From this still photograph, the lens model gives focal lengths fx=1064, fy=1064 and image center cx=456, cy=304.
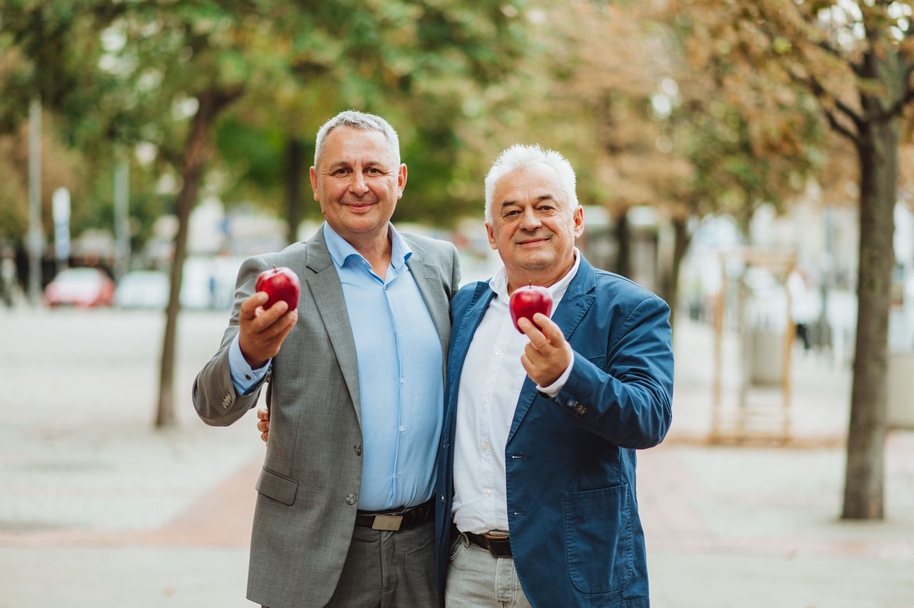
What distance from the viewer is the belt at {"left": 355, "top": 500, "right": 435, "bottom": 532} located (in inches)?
121

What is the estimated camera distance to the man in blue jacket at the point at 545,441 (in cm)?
287

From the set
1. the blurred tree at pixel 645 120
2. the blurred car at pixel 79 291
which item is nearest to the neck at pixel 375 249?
the blurred tree at pixel 645 120

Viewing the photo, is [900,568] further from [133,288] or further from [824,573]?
[133,288]

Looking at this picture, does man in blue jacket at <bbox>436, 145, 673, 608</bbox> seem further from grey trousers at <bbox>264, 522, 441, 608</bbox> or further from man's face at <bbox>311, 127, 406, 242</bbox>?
man's face at <bbox>311, 127, 406, 242</bbox>

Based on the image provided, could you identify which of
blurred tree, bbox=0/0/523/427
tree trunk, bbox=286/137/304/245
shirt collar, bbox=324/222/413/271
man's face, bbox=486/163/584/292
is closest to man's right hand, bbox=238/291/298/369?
shirt collar, bbox=324/222/413/271

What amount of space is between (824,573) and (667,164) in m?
11.9

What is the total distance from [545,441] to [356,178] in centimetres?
96

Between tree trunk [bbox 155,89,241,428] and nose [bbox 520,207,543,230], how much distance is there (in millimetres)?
9365

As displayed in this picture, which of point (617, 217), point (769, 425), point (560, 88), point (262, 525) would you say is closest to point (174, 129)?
point (560, 88)

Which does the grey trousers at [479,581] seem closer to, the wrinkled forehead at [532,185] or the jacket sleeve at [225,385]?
the jacket sleeve at [225,385]

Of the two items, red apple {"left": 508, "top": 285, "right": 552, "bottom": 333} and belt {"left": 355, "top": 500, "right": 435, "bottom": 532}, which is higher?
red apple {"left": 508, "top": 285, "right": 552, "bottom": 333}

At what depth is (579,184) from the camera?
1848cm

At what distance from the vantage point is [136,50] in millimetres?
11039

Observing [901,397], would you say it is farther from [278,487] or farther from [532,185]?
[278,487]
